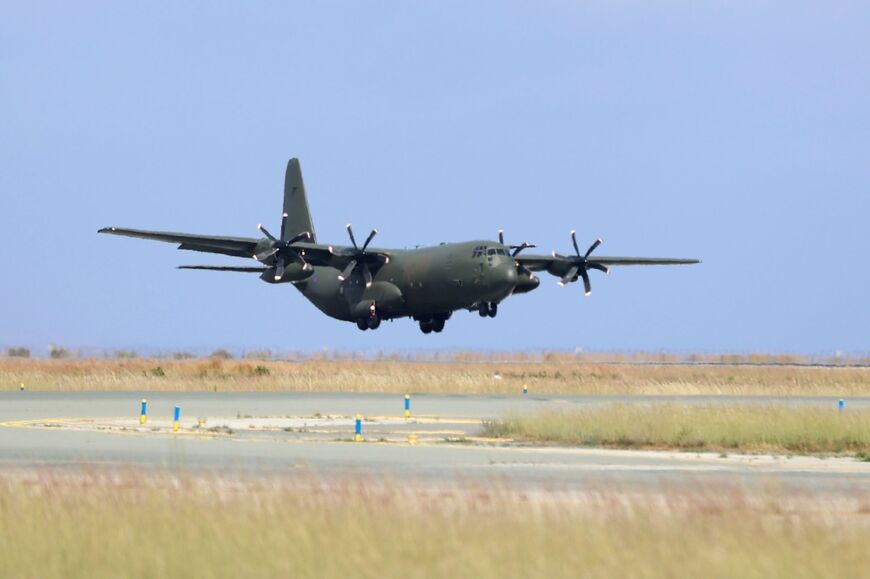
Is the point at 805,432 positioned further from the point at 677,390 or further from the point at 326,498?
the point at 677,390

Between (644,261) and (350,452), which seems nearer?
(350,452)

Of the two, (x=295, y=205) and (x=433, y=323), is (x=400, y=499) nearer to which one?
(x=433, y=323)

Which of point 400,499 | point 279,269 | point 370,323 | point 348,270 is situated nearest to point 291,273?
point 279,269

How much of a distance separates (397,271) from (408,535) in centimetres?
5463

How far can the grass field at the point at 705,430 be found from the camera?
96.4ft

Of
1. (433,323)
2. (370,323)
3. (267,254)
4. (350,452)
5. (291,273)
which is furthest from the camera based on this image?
(433,323)

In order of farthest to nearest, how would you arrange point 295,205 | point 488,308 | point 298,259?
1. point 295,205
2. point 488,308
3. point 298,259

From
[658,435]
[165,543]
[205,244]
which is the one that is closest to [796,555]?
[165,543]

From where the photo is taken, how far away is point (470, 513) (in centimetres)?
1462

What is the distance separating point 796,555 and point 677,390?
46.8 metres

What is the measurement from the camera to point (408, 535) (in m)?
12.8

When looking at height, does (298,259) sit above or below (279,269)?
above

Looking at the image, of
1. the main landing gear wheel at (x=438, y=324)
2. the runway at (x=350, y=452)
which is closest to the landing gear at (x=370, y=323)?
the main landing gear wheel at (x=438, y=324)

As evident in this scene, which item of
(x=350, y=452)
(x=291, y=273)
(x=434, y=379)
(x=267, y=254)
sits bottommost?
(x=350, y=452)
